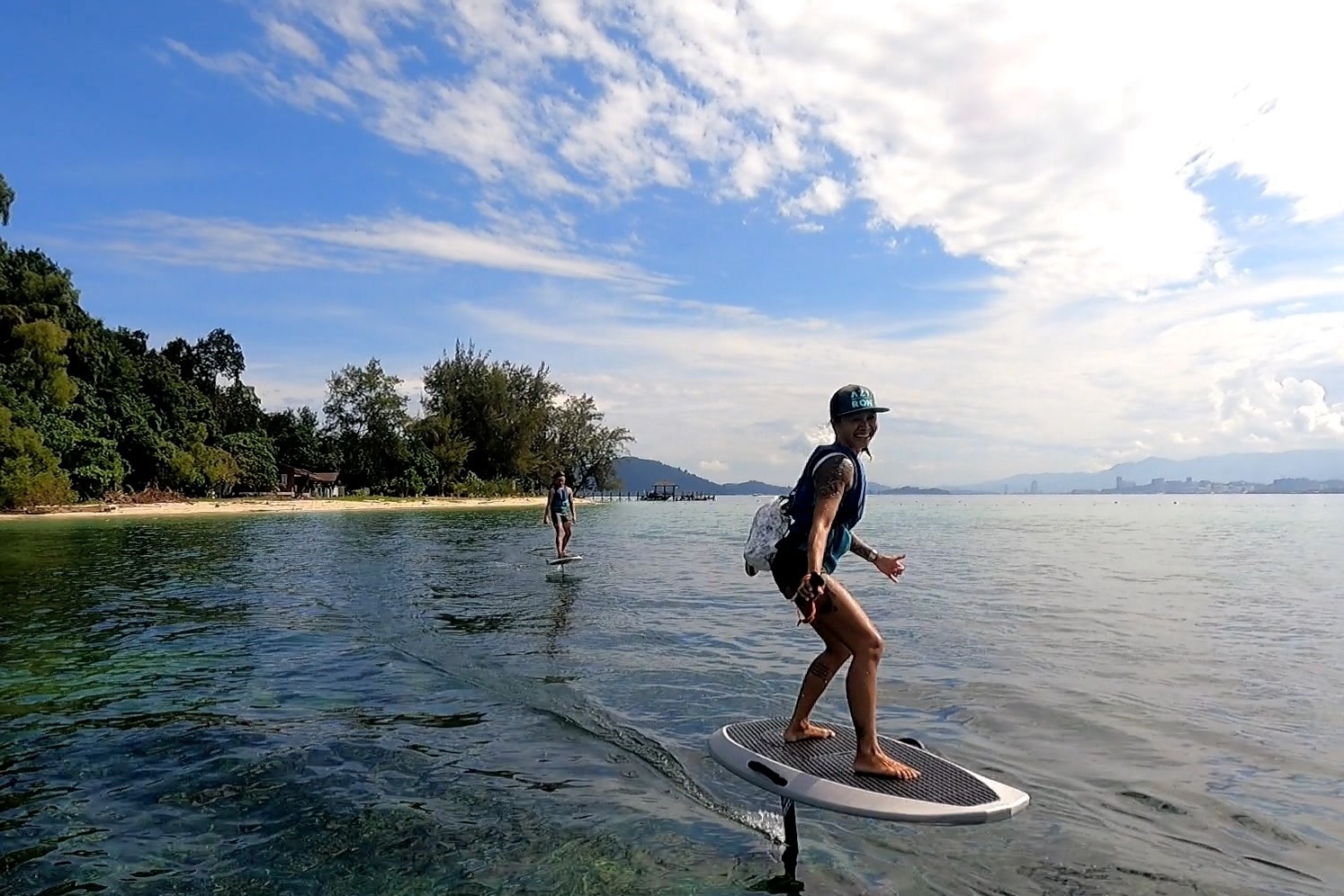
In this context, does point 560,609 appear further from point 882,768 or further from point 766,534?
point 882,768

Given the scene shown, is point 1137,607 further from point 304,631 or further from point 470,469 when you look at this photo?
point 470,469

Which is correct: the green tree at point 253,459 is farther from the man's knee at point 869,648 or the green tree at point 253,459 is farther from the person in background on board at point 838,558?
the man's knee at point 869,648

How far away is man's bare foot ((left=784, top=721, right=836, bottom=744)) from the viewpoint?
21.3 feet

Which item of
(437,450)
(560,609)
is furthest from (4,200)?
(560,609)

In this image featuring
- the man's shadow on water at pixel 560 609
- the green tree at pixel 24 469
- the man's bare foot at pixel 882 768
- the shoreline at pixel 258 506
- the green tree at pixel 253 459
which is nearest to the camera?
the man's bare foot at pixel 882 768

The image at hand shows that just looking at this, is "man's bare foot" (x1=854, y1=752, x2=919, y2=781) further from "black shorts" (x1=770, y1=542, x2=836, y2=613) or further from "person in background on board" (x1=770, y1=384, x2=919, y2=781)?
"black shorts" (x1=770, y1=542, x2=836, y2=613)

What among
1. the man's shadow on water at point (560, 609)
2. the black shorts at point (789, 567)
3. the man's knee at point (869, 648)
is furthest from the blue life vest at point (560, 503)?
the man's knee at point (869, 648)

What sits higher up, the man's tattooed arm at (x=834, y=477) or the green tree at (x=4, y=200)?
the green tree at (x=4, y=200)

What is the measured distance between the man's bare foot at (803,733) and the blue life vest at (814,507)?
129 centimetres

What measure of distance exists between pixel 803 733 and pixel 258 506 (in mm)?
74870

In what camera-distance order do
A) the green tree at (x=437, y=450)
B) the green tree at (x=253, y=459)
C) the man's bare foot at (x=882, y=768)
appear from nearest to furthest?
the man's bare foot at (x=882, y=768) → the green tree at (x=253, y=459) → the green tree at (x=437, y=450)

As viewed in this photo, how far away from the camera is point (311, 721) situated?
29.7 ft

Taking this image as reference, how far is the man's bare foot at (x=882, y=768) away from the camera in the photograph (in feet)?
18.8

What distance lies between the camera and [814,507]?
19.2 ft
